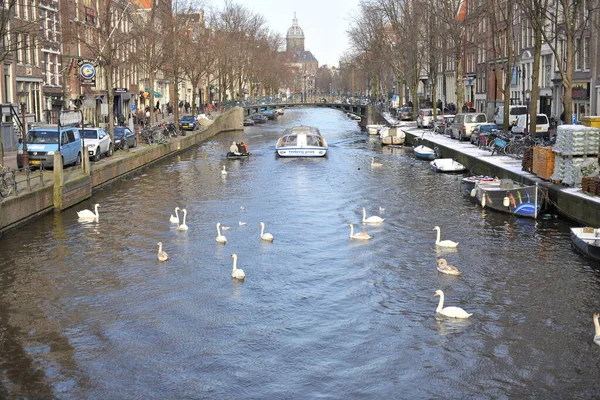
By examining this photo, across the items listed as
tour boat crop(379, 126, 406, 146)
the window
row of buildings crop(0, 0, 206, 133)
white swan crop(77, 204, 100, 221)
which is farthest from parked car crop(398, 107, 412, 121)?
white swan crop(77, 204, 100, 221)

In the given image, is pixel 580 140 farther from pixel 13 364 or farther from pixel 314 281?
pixel 13 364

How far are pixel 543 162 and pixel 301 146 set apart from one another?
82.4ft

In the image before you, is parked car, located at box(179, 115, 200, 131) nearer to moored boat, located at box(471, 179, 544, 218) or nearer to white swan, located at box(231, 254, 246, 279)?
moored boat, located at box(471, 179, 544, 218)

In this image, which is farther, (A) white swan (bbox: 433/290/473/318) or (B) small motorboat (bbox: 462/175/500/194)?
(B) small motorboat (bbox: 462/175/500/194)

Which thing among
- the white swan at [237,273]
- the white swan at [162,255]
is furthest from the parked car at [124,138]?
the white swan at [237,273]

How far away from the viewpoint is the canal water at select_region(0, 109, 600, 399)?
16.0m

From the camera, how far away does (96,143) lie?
1800 inches

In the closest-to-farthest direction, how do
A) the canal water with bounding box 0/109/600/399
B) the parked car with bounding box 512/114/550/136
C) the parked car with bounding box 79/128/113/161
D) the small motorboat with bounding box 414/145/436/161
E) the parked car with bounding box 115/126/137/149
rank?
the canal water with bounding box 0/109/600/399 → the parked car with bounding box 79/128/113/161 → the parked car with bounding box 512/114/550/136 → the parked car with bounding box 115/126/137/149 → the small motorboat with bounding box 414/145/436/161

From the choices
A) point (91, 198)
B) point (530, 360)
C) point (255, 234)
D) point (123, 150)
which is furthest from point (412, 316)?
point (123, 150)

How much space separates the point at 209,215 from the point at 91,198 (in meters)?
7.07

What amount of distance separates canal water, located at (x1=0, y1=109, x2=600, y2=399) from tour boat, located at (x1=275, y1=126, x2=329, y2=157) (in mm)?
21337

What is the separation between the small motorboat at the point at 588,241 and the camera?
24516 mm

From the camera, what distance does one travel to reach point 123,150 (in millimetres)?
53875

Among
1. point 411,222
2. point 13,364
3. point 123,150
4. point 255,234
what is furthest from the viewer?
point 123,150
